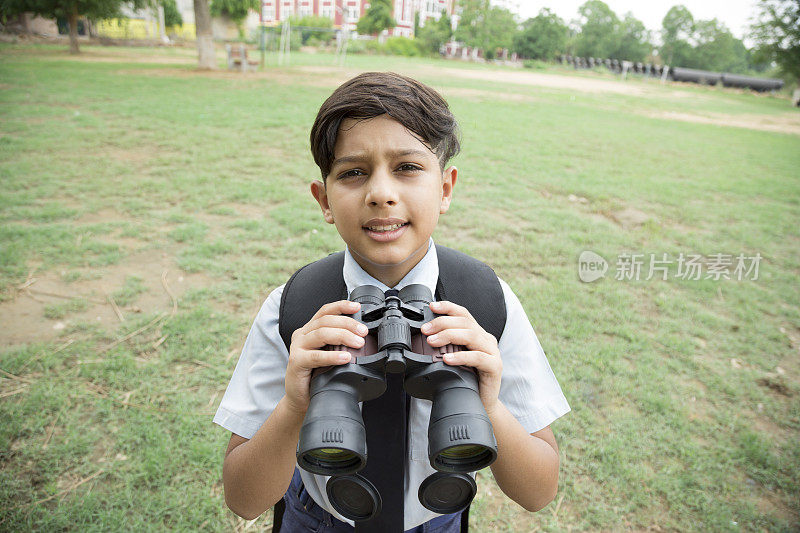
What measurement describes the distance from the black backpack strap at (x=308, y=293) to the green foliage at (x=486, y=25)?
2681 inches

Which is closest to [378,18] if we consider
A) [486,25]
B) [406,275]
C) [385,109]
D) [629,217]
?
[486,25]

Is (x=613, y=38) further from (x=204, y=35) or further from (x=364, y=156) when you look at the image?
(x=364, y=156)

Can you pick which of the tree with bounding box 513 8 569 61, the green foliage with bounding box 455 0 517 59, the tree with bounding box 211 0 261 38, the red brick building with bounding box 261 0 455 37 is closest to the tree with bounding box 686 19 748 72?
the tree with bounding box 513 8 569 61

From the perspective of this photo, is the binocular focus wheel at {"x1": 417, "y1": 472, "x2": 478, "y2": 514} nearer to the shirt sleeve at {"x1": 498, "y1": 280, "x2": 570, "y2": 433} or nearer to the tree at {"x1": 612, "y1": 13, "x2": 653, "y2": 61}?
the shirt sleeve at {"x1": 498, "y1": 280, "x2": 570, "y2": 433}

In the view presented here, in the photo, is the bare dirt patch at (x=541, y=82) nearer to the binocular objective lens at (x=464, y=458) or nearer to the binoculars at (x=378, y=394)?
the binoculars at (x=378, y=394)

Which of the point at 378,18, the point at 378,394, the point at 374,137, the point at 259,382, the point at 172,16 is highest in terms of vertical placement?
the point at 378,18

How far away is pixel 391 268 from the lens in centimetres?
156

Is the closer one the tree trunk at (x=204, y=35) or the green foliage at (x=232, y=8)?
the tree trunk at (x=204, y=35)

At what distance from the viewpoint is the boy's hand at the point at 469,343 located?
3.83ft

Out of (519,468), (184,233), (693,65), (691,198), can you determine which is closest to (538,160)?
(691,198)

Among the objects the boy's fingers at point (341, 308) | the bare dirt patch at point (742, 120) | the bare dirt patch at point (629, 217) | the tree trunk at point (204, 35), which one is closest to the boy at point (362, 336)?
the boy's fingers at point (341, 308)

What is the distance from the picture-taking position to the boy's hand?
1.17m

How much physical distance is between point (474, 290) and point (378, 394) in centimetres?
49

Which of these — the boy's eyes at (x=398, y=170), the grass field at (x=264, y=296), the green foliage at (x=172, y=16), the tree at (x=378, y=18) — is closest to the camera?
the boy's eyes at (x=398, y=170)
